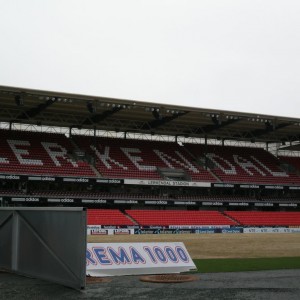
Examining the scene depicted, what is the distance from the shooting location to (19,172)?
43.7 meters

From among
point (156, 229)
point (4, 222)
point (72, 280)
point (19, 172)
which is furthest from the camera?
point (19, 172)

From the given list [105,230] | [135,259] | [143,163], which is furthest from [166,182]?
[135,259]

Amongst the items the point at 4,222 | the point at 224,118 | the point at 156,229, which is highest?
the point at 224,118

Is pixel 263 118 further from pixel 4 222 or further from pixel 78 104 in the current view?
pixel 4 222

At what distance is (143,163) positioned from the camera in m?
52.8

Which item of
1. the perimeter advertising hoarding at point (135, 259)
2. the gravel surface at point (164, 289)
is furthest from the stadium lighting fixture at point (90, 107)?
the gravel surface at point (164, 289)

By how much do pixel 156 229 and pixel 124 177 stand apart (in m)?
8.88

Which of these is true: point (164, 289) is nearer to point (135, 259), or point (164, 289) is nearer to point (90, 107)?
point (135, 259)

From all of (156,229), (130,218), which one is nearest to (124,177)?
(130,218)

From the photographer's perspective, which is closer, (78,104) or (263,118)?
(78,104)

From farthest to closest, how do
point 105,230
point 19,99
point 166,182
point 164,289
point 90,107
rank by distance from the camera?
point 166,182 < point 90,107 < point 19,99 < point 105,230 < point 164,289

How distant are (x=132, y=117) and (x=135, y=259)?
117 feet

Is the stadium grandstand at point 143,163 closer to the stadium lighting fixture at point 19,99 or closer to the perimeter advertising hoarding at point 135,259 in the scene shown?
the stadium lighting fixture at point 19,99

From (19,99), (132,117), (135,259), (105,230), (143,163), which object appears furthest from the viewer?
(143,163)
